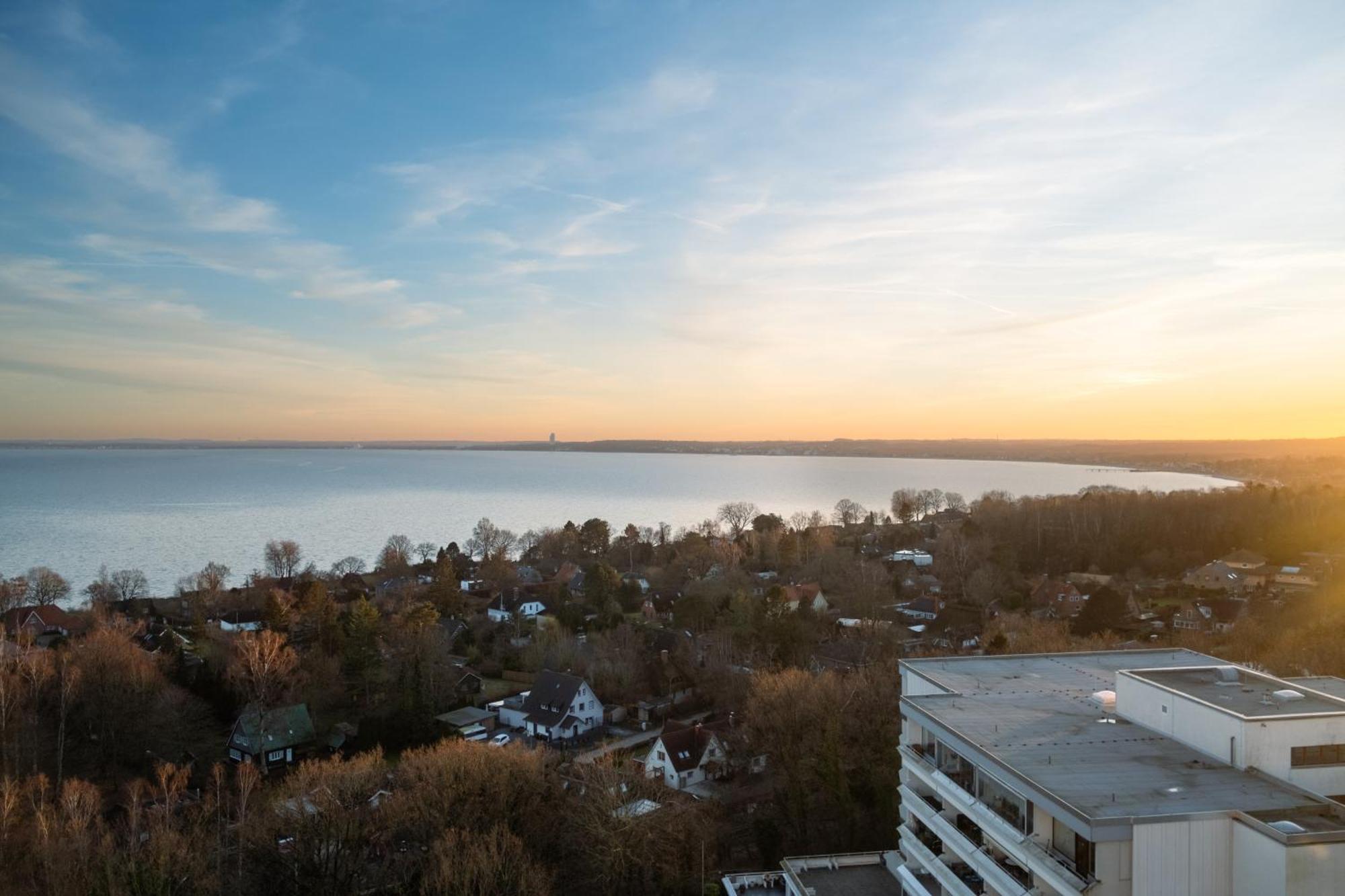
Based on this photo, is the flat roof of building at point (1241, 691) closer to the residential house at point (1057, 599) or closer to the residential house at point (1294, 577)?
the residential house at point (1057, 599)

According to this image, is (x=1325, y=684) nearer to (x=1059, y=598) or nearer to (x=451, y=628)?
(x=1059, y=598)

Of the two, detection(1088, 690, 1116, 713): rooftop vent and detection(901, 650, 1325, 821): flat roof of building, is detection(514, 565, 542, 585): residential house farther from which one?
detection(1088, 690, 1116, 713): rooftop vent

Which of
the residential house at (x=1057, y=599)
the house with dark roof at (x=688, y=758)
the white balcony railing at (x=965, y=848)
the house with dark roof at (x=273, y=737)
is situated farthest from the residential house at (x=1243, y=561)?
the house with dark roof at (x=273, y=737)

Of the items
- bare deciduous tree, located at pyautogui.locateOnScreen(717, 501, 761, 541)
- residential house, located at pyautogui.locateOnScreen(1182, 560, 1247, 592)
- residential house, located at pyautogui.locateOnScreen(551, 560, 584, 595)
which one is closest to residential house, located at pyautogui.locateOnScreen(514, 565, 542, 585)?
residential house, located at pyautogui.locateOnScreen(551, 560, 584, 595)

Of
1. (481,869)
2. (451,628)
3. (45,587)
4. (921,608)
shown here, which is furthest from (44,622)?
(921,608)

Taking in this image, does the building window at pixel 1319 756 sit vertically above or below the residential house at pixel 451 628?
above

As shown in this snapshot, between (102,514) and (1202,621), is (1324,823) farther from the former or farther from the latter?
(102,514)
